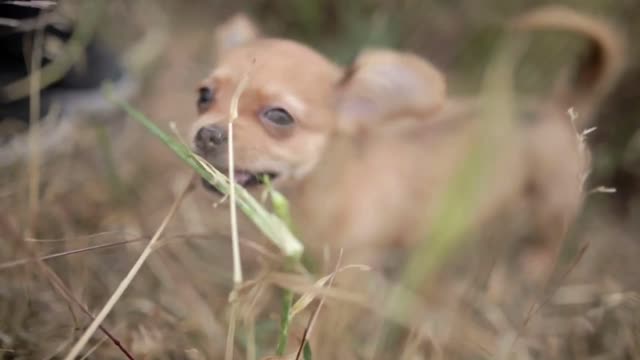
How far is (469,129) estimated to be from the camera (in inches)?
97.0

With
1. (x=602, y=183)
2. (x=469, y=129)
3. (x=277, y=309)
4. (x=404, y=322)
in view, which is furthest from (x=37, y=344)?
(x=602, y=183)

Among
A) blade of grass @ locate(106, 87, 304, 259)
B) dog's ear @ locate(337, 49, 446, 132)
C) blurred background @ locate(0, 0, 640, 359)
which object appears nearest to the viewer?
blade of grass @ locate(106, 87, 304, 259)

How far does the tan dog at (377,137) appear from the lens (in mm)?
1779

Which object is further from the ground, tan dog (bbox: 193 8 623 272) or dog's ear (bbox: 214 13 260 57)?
dog's ear (bbox: 214 13 260 57)

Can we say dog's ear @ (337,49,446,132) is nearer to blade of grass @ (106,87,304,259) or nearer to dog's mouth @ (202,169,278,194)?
dog's mouth @ (202,169,278,194)

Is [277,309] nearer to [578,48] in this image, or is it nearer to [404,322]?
[404,322]

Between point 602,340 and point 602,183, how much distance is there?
93cm

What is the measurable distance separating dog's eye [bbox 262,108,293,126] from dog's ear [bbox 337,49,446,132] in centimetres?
21

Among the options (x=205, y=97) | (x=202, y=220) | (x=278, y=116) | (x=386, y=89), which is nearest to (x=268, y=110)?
(x=278, y=116)

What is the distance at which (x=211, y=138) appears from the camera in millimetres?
1616

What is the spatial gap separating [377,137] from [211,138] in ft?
2.98

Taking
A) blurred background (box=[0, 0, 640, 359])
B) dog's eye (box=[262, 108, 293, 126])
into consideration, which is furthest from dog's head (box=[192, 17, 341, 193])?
blurred background (box=[0, 0, 640, 359])

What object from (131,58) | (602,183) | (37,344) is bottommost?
(37,344)

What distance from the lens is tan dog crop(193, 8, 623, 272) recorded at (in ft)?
5.84
